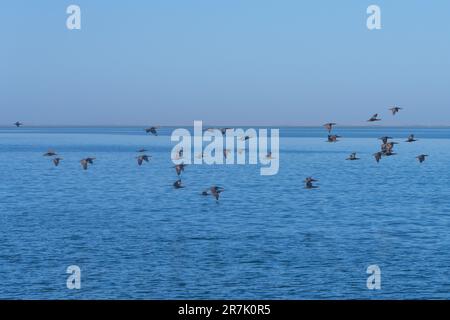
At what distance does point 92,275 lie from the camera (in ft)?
162

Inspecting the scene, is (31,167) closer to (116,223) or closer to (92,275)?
(116,223)

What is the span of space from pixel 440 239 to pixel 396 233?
5311mm

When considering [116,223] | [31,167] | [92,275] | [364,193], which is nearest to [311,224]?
[116,223]

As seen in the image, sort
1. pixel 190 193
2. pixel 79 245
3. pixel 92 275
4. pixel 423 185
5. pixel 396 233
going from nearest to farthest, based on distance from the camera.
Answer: pixel 92 275
pixel 79 245
pixel 396 233
pixel 190 193
pixel 423 185

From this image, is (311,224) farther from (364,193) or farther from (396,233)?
(364,193)

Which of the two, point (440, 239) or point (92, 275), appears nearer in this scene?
point (92, 275)

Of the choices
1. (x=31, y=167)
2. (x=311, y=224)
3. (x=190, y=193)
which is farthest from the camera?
(x=31, y=167)

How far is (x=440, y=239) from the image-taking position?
2514 inches

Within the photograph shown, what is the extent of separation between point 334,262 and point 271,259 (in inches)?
180
